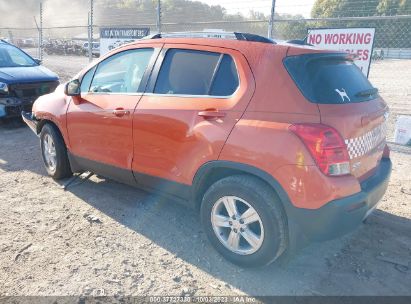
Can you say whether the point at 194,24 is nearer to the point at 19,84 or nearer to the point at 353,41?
the point at 353,41

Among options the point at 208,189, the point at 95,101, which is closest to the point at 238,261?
the point at 208,189

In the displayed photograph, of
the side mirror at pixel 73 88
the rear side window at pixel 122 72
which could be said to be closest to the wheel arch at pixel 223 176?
the rear side window at pixel 122 72

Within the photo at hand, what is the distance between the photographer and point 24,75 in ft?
24.7

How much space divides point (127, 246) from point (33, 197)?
65.4 inches

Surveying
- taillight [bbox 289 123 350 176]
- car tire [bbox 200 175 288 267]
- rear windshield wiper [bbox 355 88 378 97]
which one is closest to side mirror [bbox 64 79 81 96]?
car tire [bbox 200 175 288 267]

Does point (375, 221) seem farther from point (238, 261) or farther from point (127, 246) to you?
point (127, 246)

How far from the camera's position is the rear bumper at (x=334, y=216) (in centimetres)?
268

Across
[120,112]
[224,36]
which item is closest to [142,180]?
[120,112]

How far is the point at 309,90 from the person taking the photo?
110 inches

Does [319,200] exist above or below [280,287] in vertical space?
above

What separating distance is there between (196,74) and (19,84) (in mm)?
5268

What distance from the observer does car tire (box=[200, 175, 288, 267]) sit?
2.86 m

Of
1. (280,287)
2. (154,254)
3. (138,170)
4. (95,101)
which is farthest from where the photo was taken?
(95,101)

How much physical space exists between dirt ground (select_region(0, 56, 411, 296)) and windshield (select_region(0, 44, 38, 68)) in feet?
14.7
